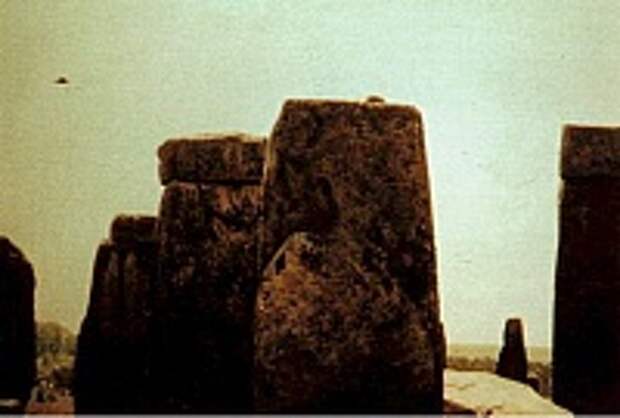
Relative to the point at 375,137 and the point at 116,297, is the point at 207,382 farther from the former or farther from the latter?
the point at 116,297

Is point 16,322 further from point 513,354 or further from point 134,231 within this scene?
point 513,354

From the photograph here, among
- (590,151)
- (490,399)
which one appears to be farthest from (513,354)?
(490,399)

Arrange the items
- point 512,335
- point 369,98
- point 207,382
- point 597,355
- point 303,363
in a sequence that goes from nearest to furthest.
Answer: point 303,363 < point 369,98 < point 207,382 < point 597,355 < point 512,335

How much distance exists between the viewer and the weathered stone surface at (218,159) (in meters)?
7.71

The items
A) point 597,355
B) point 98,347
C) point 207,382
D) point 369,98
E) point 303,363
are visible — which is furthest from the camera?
point 98,347

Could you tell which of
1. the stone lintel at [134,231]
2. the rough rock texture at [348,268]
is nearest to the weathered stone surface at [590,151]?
the stone lintel at [134,231]

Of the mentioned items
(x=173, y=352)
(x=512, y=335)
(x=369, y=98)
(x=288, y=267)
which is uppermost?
(x=369, y=98)

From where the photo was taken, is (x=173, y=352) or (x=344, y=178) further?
(x=173, y=352)

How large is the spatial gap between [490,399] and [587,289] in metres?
3.65

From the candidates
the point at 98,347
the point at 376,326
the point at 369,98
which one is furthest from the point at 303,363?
the point at 98,347

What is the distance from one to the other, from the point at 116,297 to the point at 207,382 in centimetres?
469

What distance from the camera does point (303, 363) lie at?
4840mm

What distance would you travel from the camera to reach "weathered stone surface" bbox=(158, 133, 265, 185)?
771 cm

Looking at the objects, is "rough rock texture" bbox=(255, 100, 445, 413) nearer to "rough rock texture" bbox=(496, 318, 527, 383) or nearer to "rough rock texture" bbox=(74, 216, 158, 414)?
"rough rock texture" bbox=(74, 216, 158, 414)
